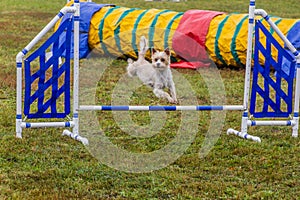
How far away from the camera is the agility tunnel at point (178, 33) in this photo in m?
9.98

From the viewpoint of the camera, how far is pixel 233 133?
6.33 m

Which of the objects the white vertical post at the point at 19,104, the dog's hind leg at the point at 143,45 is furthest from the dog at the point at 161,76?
the white vertical post at the point at 19,104

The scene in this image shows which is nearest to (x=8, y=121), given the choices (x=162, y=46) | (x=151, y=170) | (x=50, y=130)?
(x=50, y=130)

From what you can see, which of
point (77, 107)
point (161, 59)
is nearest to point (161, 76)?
point (161, 59)

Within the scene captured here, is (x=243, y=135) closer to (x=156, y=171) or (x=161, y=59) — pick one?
(x=156, y=171)

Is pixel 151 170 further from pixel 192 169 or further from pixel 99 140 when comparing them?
pixel 99 140

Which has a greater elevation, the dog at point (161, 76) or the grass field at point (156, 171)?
the dog at point (161, 76)

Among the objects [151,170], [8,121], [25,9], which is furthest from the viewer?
[25,9]

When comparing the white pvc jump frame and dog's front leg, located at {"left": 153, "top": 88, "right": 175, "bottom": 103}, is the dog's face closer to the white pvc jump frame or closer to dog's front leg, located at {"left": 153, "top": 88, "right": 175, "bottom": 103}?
→ dog's front leg, located at {"left": 153, "top": 88, "right": 175, "bottom": 103}

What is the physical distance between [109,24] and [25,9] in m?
8.83

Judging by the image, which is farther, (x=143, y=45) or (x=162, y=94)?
(x=143, y=45)

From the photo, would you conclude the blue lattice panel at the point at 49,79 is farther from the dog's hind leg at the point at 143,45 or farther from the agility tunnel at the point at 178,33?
the agility tunnel at the point at 178,33

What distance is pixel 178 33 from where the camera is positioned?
1048 centimetres

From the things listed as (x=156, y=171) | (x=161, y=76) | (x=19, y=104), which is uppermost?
(x=19, y=104)
